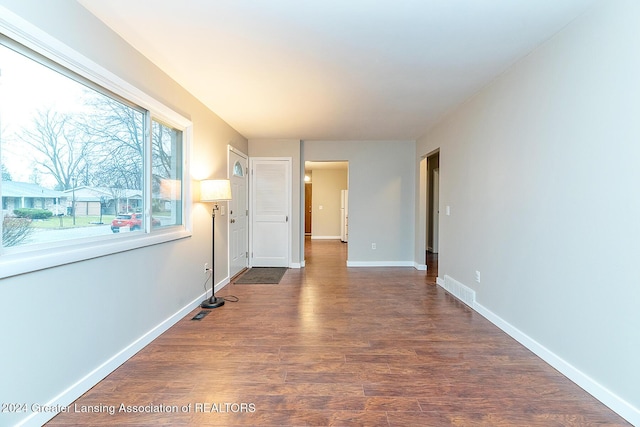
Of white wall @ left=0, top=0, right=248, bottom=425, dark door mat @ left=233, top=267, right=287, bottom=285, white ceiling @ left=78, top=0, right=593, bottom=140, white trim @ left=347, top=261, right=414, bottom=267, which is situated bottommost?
dark door mat @ left=233, top=267, right=287, bottom=285

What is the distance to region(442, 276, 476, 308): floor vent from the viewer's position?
131 inches

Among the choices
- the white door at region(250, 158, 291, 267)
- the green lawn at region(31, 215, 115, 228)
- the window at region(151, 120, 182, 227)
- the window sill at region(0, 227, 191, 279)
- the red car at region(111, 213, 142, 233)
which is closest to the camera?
the window sill at region(0, 227, 191, 279)

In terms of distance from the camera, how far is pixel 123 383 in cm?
190

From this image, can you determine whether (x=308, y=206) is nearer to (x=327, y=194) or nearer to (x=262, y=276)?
(x=327, y=194)

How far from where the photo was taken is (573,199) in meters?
1.97

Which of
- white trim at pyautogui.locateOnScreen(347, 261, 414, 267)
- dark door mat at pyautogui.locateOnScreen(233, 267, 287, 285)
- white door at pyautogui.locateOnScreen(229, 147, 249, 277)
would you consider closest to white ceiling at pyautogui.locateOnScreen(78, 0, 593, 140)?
white door at pyautogui.locateOnScreen(229, 147, 249, 277)

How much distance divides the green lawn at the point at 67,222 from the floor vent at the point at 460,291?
144 inches

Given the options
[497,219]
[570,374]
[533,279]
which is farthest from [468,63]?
[570,374]

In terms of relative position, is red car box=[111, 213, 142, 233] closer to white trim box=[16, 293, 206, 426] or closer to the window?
the window

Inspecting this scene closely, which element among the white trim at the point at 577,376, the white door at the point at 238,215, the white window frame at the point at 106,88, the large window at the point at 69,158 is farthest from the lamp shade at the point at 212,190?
the white trim at the point at 577,376

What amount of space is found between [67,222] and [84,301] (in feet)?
1.67

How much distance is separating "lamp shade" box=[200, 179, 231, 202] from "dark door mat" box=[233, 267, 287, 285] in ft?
5.49

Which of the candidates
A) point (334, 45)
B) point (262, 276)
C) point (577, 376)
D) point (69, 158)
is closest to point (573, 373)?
point (577, 376)

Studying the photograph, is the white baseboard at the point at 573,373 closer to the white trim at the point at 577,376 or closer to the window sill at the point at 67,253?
the white trim at the point at 577,376
